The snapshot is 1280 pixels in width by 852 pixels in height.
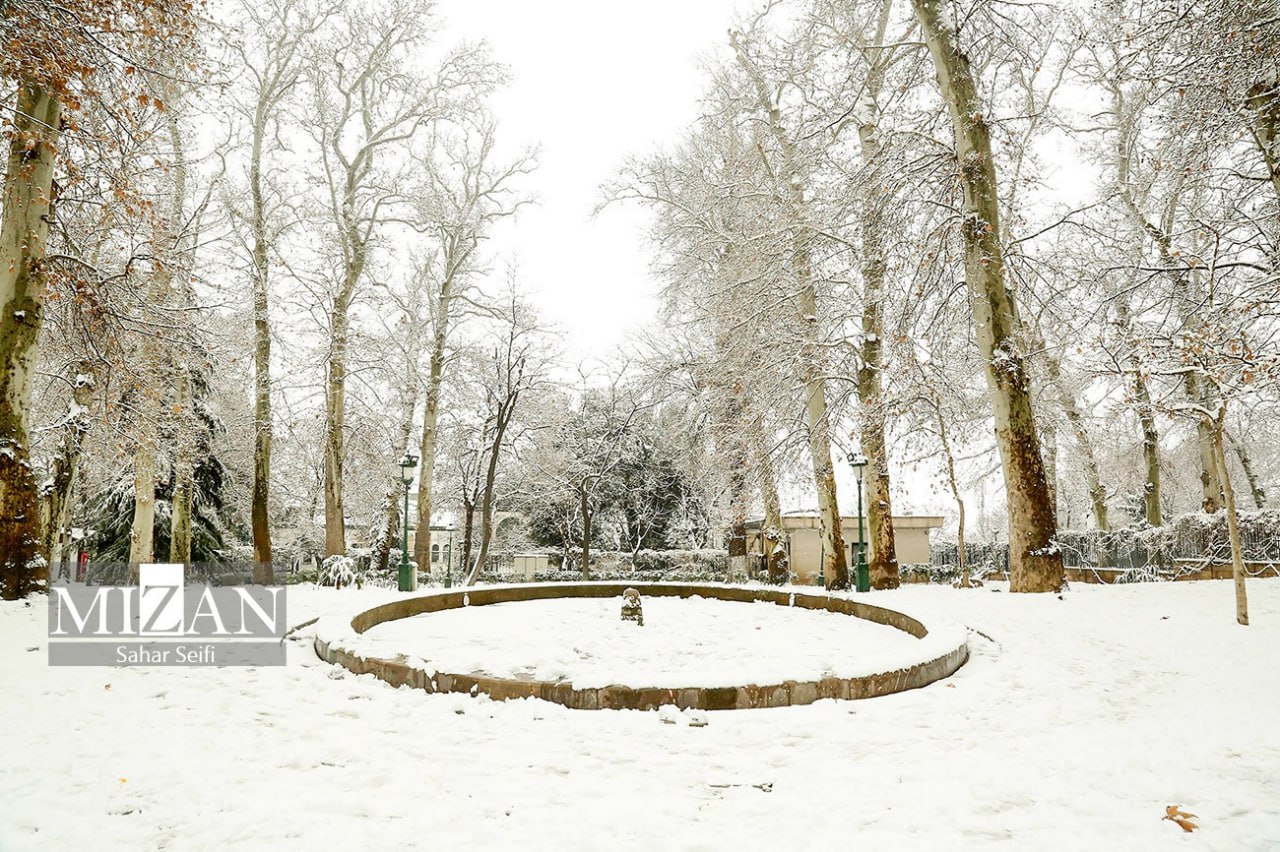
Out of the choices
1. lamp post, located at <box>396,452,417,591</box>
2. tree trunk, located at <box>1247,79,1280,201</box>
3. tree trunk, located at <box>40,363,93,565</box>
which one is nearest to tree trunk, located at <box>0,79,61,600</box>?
tree trunk, located at <box>40,363,93,565</box>

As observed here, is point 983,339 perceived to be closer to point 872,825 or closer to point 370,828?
point 872,825

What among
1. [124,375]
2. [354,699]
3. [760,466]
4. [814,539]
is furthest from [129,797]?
[814,539]

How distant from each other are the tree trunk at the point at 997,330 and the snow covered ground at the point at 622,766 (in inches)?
184

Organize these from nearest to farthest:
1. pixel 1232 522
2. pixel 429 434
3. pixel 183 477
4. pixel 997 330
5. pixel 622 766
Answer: pixel 622 766 → pixel 1232 522 → pixel 997 330 → pixel 183 477 → pixel 429 434

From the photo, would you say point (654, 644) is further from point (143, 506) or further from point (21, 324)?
point (143, 506)

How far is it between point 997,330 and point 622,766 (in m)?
10.1

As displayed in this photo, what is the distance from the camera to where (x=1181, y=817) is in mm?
3086

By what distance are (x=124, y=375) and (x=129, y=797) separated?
28.8 ft

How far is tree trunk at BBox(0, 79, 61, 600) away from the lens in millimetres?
8242

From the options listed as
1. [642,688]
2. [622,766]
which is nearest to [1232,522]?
[642,688]

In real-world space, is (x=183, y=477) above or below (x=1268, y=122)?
below

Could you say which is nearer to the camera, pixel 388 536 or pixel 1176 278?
pixel 1176 278

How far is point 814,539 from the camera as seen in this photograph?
25.9 metres

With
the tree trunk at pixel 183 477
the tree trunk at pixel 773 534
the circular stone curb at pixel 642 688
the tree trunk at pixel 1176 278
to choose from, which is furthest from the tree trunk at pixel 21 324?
the tree trunk at pixel 773 534
